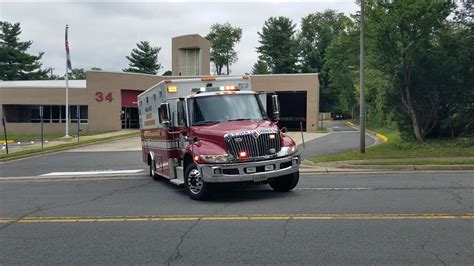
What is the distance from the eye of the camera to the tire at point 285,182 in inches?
437

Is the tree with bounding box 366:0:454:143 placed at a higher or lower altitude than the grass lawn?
higher

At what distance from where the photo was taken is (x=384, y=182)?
1262 centimetres

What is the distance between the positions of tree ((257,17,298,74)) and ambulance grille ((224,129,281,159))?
3282 inches

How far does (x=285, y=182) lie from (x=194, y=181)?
7.06 ft

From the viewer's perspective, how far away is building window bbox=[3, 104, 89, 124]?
47.2 metres

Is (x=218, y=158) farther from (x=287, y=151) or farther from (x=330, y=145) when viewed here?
(x=330, y=145)

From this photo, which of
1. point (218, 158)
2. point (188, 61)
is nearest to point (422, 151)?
point (218, 158)

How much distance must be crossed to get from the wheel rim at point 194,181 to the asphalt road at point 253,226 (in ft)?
1.12

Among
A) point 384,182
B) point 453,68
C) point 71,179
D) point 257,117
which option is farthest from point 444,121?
point 71,179

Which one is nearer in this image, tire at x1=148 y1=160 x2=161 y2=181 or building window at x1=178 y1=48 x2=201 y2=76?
tire at x1=148 y1=160 x2=161 y2=181

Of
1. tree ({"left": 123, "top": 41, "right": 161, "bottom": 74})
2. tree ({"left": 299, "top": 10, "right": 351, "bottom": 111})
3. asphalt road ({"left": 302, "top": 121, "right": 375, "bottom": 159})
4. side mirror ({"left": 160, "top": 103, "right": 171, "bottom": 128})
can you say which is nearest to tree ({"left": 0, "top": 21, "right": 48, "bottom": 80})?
tree ({"left": 123, "top": 41, "right": 161, "bottom": 74})

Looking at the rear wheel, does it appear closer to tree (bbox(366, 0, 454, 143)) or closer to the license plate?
the license plate

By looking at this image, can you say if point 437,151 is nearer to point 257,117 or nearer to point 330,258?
point 257,117

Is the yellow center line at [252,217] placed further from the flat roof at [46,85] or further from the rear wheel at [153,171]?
the flat roof at [46,85]
